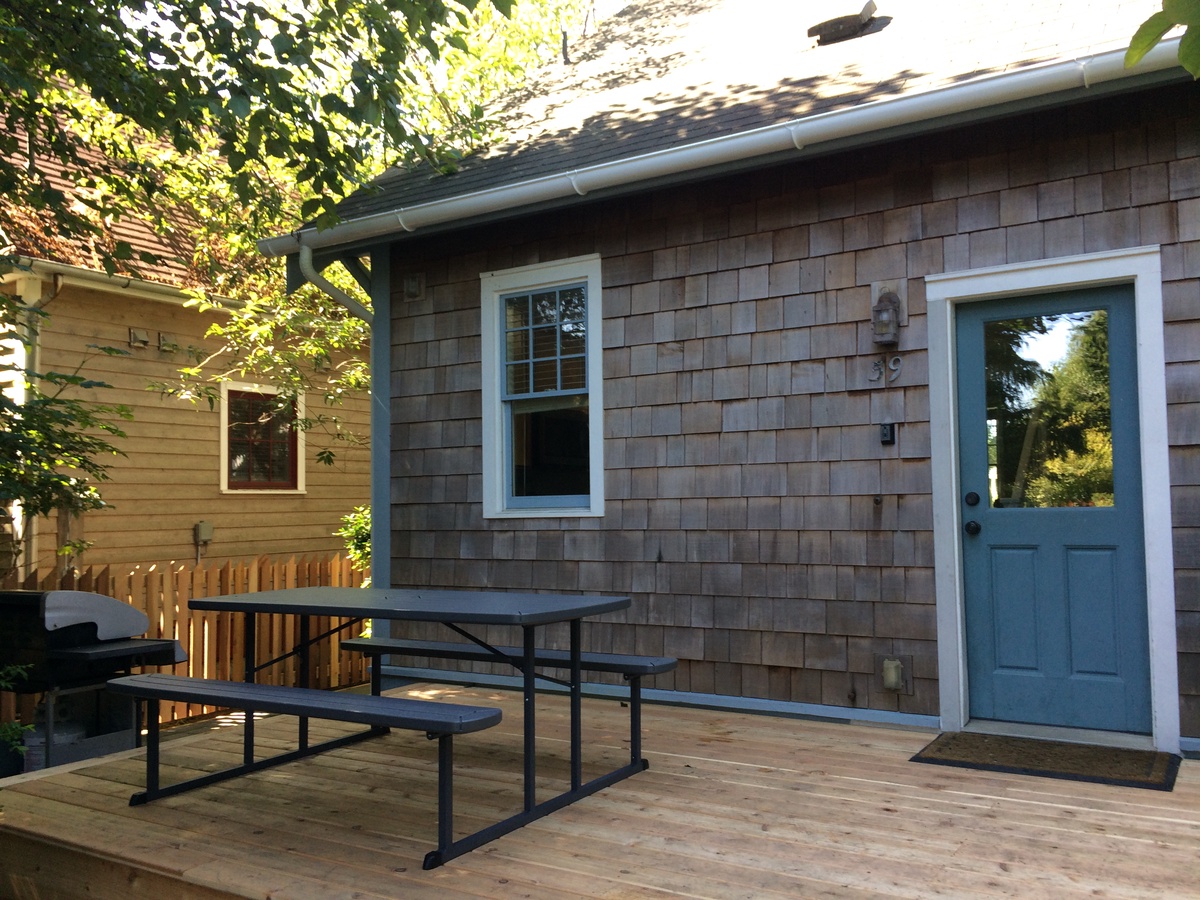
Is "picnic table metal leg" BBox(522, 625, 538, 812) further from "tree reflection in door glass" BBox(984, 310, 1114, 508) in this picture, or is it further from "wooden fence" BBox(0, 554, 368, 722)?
"wooden fence" BBox(0, 554, 368, 722)

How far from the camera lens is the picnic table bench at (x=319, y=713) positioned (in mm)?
2920

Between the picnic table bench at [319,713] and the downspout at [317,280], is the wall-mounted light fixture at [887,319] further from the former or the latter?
the downspout at [317,280]

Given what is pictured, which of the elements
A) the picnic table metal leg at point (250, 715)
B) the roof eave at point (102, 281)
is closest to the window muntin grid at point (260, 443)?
the roof eave at point (102, 281)

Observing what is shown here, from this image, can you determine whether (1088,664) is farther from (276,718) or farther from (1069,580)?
(276,718)

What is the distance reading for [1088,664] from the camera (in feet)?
13.7

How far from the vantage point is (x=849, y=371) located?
471 cm

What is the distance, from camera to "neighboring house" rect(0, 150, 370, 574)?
27.9 feet

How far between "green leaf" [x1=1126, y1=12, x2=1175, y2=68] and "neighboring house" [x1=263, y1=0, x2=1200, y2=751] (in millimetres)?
2799

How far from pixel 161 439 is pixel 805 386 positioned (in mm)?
6970

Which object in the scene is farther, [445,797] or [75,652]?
[75,652]

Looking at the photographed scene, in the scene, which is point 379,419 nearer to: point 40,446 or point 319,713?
point 40,446

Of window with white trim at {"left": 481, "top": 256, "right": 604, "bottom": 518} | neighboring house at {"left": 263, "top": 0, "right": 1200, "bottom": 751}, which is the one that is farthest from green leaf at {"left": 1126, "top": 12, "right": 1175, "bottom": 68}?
window with white trim at {"left": 481, "top": 256, "right": 604, "bottom": 518}

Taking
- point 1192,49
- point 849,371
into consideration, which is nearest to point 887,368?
point 849,371

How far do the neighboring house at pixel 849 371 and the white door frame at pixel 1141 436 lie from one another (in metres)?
0.01
